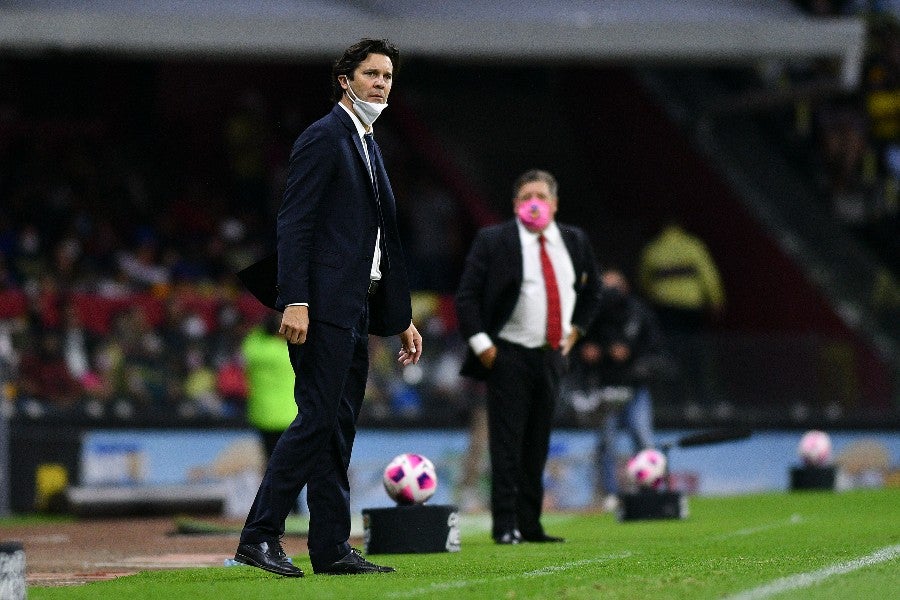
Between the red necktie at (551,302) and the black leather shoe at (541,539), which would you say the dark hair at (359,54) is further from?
the black leather shoe at (541,539)

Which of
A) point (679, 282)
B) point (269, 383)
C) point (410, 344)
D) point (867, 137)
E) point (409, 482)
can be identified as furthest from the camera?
point (867, 137)

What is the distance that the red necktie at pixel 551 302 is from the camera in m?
10.7

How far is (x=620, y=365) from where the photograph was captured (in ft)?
55.3

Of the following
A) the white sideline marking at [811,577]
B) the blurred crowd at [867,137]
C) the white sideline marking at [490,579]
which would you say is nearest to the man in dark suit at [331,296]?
the white sideline marking at [490,579]

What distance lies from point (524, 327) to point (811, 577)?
3552 millimetres

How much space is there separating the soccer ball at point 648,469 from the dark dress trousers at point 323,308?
21.2 ft

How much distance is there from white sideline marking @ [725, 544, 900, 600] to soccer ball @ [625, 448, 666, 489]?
4.84m

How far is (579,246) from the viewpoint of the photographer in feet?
36.1

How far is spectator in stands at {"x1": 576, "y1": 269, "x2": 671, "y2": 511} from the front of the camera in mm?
16875

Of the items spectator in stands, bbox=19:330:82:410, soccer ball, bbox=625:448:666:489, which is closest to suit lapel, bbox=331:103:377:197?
soccer ball, bbox=625:448:666:489

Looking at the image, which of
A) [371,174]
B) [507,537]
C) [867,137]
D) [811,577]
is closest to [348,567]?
[371,174]

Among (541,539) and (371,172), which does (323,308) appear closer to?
(371,172)

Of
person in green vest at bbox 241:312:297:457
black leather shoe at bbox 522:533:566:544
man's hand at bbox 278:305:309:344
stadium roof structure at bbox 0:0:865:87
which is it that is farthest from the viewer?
stadium roof structure at bbox 0:0:865:87

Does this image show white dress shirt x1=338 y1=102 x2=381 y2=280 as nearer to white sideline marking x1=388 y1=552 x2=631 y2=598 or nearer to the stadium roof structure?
white sideline marking x1=388 y1=552 x2=631 y2=598
